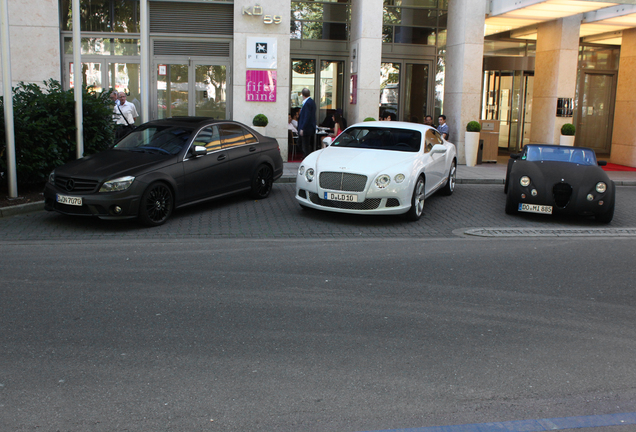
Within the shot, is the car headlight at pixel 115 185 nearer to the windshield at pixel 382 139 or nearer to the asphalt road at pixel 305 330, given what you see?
the asphalt road at pixel 305 330

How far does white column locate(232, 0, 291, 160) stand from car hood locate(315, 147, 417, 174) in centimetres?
704

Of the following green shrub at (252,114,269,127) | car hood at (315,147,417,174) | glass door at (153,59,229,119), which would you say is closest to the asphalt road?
car hood at (315,147,417,174)

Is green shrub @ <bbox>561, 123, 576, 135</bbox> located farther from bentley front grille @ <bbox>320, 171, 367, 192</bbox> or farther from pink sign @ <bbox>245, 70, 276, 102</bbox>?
bentley front grille @ <bbox>320, 171, 367, 192</bbox>

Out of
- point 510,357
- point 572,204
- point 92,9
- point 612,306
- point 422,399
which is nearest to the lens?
point 422,399

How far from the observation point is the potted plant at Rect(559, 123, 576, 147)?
18.3 m

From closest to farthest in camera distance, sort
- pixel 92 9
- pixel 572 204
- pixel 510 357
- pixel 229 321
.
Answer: pixel 510 357
pixel 229 321
pixel 572 204
pixel 92 9

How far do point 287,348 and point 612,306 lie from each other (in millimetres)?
3205

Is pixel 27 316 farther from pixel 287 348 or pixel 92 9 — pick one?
pixel 92 9

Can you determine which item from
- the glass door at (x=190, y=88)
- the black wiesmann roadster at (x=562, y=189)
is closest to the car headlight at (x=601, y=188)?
the black wiesmann roadster at (x=562, y=189)

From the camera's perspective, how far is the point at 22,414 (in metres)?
3.62

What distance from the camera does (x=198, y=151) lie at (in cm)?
977

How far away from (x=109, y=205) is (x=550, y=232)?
21.3 ft

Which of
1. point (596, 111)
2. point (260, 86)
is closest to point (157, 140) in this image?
point (260, 86)

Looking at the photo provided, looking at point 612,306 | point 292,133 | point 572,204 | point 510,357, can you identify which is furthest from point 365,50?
point 510,357
